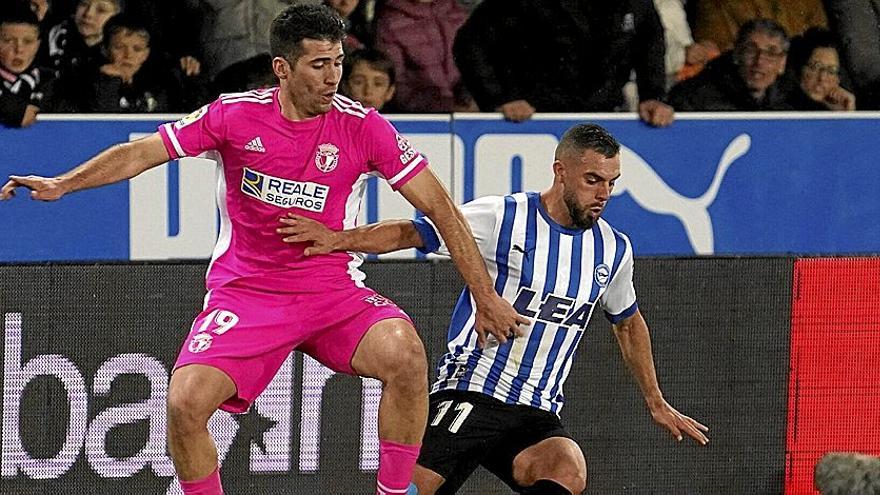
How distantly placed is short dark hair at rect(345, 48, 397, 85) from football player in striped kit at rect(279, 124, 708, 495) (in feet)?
7.65

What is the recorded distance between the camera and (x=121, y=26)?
8.16 m

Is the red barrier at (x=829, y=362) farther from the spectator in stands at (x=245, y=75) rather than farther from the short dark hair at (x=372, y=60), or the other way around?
the spectator in stands at (x=245, y=75)

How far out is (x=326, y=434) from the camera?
23.1 feet

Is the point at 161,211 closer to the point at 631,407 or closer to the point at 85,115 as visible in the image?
the point at 85,115

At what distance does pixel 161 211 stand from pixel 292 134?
9.02 ft

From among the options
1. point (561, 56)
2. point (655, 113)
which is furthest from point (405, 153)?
point (655, 113)

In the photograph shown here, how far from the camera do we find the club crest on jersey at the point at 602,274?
20.2 ft

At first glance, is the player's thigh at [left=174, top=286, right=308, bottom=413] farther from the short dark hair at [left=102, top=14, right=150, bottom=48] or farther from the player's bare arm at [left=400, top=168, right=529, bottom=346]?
the short dark hair at [left=102, top=14, right=150, bottom=48]

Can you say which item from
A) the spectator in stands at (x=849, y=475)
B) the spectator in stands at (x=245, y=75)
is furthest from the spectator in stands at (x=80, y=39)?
the spectator in stands at (x=849, y=475)

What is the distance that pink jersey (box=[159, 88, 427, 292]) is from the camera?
5629mm

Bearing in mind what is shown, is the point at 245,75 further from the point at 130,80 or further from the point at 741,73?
the point at 741,73

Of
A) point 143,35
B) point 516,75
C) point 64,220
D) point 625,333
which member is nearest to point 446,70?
point 516,75

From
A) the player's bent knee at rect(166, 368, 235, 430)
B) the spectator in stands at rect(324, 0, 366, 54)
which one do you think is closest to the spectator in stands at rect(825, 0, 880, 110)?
the spectator in stands at rect(324, 0, 366, 54)

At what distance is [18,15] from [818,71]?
4527mm
